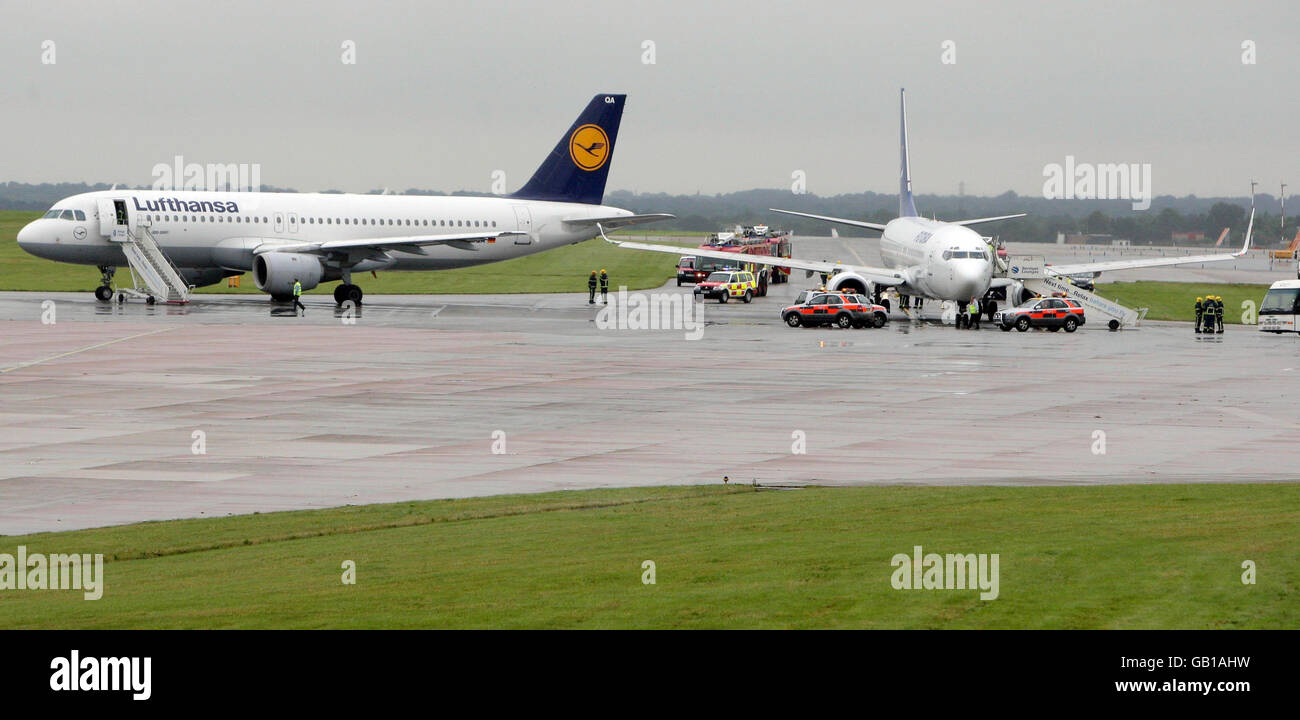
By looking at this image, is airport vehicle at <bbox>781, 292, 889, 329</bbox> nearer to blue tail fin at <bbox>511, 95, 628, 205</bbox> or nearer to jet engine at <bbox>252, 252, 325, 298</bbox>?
blue tail fin at <bbox>511, 95, 628, 205</bbox>

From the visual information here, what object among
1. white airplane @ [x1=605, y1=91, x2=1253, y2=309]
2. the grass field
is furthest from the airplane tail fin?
the grass field

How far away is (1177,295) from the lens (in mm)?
105875

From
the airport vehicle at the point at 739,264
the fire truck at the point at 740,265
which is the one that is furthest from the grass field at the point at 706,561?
the fire truck at the point at 740,265

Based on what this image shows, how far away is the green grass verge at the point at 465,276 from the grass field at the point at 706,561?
238 ft

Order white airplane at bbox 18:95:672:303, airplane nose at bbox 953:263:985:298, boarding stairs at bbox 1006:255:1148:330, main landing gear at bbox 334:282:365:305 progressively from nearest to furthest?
1. airplane nose at bbox 953:263:985:298
2. white airplane at bbox 18:95:672:303
3. boarding stairs at bbox 1006:255:1148:330
4. main landing gear at bbox 334:282:365:305

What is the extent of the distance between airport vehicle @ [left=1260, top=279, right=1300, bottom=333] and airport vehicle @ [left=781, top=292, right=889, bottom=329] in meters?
19.1

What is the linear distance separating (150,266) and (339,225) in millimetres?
10994

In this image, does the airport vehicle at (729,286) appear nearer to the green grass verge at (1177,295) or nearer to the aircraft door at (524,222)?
the aircraft door at (524,222)

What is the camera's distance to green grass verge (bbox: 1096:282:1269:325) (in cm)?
8656

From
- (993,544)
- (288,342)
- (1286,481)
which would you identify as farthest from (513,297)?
(993,544)

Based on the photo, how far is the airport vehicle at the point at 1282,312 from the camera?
69.3 m

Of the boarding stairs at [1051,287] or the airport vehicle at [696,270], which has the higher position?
the airport vehicle at [696,270]

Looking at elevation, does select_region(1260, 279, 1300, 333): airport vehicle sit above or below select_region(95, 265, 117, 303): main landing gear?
below
